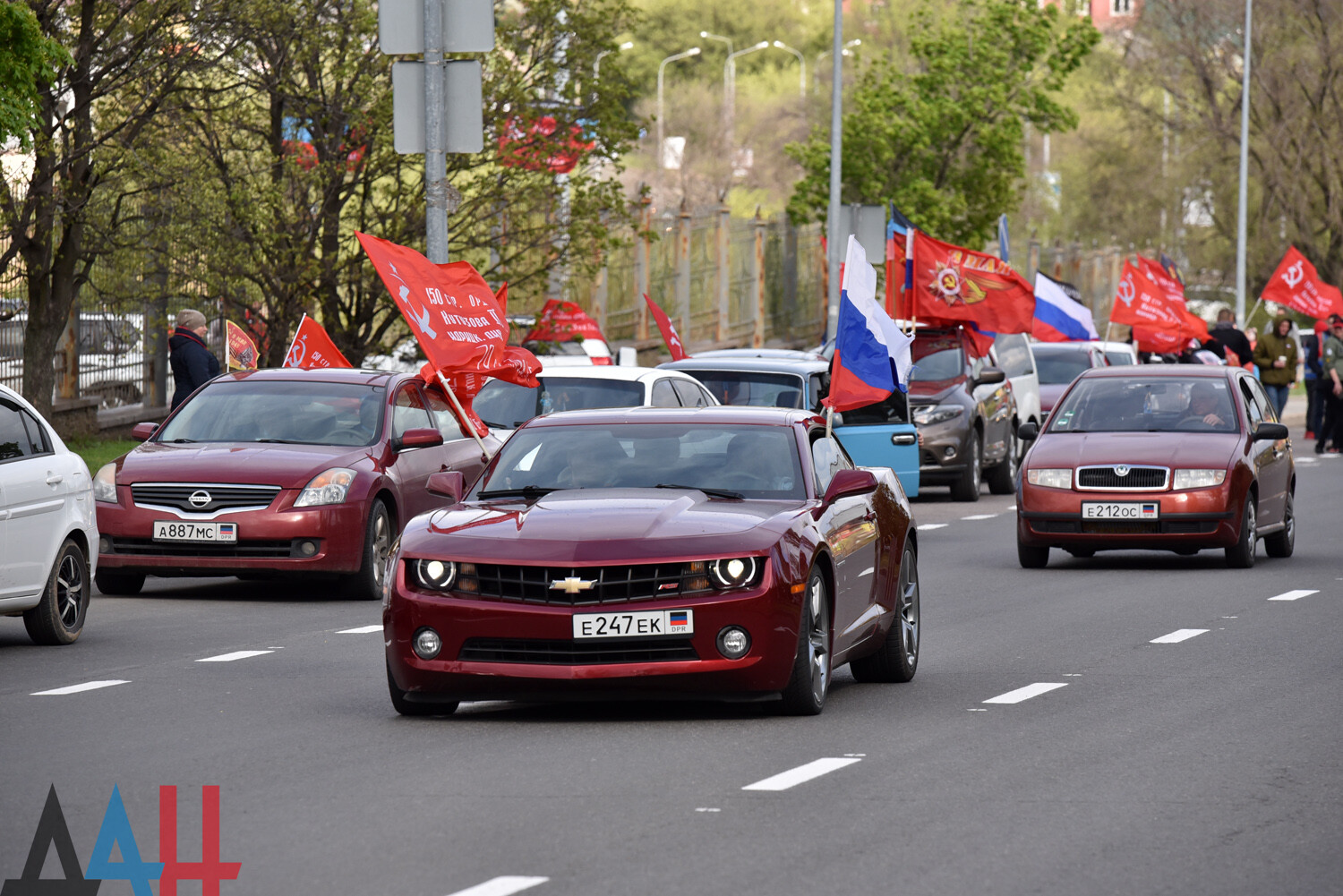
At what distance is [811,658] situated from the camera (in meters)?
9.82

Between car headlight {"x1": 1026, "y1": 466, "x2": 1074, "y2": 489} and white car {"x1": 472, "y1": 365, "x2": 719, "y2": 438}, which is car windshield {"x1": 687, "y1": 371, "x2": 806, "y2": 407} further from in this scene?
car headlight {"x1": 1026, "y1": 466, "x2": 1074, "y2": 489}

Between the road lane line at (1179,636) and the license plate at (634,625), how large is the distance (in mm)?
4553

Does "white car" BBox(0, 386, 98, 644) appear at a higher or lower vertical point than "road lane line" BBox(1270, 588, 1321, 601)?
higher

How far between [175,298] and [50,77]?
39.5ft

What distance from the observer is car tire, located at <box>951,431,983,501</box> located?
85.5 feet

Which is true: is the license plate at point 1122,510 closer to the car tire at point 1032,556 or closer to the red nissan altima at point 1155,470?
the red nissan altima at point 1155,470

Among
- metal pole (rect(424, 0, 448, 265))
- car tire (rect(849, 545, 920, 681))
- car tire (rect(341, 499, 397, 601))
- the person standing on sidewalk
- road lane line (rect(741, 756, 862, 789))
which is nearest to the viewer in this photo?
road lane line (rect(741, 756, 862, 789))

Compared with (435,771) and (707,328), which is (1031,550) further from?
(707,328)

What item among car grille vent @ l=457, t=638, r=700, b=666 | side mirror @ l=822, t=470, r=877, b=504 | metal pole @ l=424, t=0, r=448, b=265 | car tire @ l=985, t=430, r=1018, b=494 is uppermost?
metal pole @ l=424, t=0, r=448, b=265

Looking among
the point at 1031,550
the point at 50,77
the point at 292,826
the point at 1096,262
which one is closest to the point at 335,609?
the point at 50,77

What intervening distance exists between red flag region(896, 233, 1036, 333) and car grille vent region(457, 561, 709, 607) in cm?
1745

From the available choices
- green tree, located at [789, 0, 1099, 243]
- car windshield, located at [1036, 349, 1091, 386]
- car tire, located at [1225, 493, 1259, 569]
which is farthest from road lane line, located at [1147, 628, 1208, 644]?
green tree, located at [789, 0, 1099, 243]

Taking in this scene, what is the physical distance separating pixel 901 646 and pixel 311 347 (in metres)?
11.0

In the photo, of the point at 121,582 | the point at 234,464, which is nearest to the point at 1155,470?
the point at 234,464
